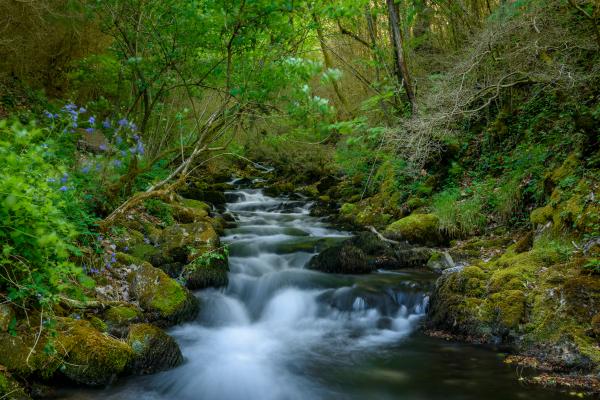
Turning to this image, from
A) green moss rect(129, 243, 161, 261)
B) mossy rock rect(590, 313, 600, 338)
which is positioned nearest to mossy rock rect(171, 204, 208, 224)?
green moss rect(129, 243, 161, 261)

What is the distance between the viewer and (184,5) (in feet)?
20.5

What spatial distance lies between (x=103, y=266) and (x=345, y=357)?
348cm

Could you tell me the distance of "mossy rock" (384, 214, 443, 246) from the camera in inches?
379

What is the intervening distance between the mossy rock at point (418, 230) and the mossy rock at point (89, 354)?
675 centimetres

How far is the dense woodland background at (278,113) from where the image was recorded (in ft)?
15.3

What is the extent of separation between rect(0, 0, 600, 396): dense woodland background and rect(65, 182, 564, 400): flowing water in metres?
1.62

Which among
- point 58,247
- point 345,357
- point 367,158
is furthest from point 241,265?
point 367,158

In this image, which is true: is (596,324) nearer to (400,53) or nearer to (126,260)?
(126,260)

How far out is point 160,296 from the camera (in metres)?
6.07

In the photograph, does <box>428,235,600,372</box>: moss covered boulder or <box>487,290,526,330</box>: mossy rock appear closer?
<box>428,235,600,372</box>: moss covered boulder

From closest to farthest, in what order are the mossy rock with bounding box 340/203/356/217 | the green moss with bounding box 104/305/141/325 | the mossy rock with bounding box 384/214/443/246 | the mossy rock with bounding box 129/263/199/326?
the green moss with bounding box 104/305/141/325 → the mossy rock with bounding box 129/263/199/326 → the mossy rock with bounding box 384/214/443/246 → the mossy rock with bounding box 340/203/356/217

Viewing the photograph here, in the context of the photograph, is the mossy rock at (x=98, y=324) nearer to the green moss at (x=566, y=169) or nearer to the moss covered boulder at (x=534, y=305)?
the moss covered boulder at (x=534, y=305)

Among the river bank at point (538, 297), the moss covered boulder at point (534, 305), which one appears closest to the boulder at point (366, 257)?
the river bank at point (538, 297)

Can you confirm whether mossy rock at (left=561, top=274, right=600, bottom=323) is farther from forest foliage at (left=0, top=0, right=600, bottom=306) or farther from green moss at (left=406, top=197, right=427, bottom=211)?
green moss at (left=406, top=197, right=427, bottom=211)
